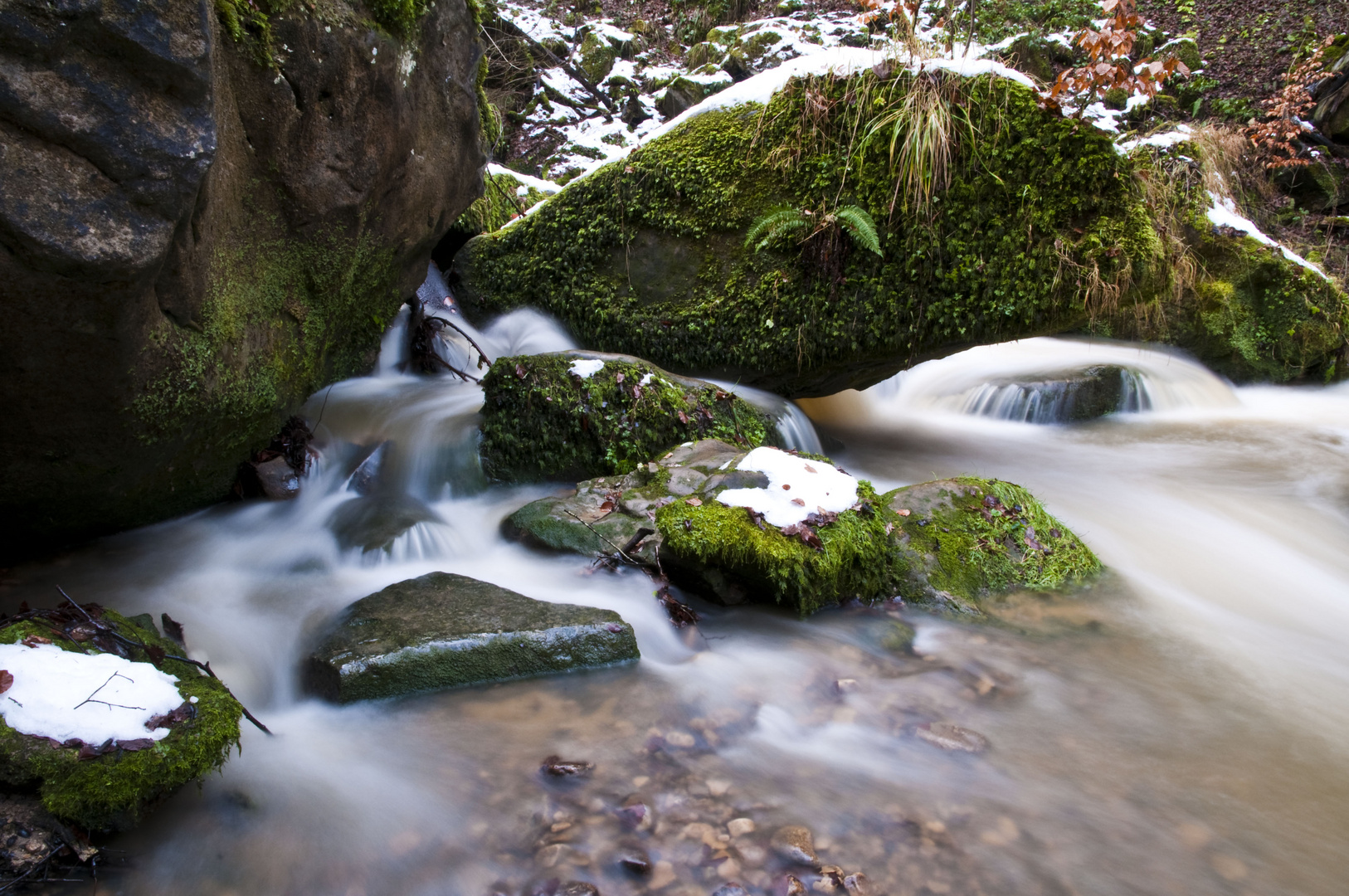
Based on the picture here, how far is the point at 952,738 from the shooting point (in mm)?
2834

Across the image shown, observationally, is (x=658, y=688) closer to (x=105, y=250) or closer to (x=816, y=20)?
(x=105, y=250)

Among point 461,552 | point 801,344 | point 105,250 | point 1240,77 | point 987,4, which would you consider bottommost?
point 461,552

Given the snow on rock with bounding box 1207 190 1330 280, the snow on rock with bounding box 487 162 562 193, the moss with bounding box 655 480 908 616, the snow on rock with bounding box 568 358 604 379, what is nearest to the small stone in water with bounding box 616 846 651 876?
the moss with bounding box 655 480 908 616

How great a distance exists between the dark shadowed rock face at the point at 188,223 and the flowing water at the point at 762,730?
28.3 inches

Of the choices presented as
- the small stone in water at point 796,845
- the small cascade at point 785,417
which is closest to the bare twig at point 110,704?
the small stone in water at point 796,845

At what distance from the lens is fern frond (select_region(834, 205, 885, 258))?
5301 millimetres

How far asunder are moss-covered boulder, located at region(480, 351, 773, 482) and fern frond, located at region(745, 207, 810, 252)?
4.17 ft

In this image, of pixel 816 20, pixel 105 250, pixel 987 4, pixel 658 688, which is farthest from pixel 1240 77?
pixel 105 250

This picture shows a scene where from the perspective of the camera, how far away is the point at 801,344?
19.0ft

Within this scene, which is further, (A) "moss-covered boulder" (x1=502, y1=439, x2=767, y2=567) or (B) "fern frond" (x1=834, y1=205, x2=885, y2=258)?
(B) "fern frond" (x1=834, y1=205, x2=885, y2=258)

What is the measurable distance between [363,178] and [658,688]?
330 centimetres

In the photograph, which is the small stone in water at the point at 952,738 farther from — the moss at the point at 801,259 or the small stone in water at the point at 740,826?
the moss at the point at 801,259

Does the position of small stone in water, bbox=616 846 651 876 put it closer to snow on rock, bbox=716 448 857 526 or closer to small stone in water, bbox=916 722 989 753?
small stone in water, bbox=916 722 989 753

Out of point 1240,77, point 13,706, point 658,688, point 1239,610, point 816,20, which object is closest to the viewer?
point 13,706
